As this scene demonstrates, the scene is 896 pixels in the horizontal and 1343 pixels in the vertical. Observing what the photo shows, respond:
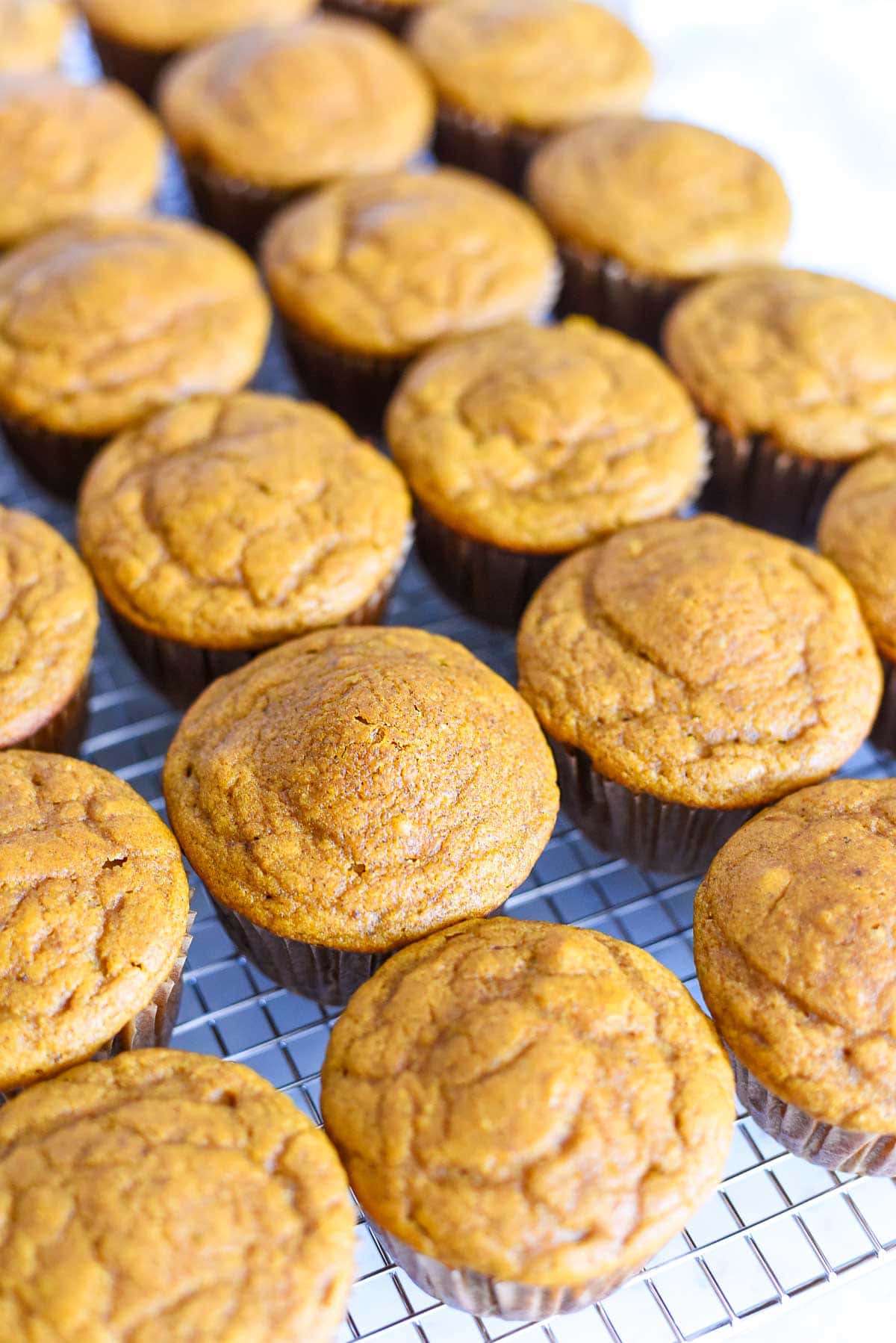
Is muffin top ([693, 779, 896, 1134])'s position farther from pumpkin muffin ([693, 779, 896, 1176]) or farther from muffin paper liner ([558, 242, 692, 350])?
muffin paper liner ([558, 242, 692, 350])

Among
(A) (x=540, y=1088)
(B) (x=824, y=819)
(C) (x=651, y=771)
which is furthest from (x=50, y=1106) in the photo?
(B) (x=824, y=819)

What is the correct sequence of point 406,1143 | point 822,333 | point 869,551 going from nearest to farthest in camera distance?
point 406,1143
point 869,551
point 822,333

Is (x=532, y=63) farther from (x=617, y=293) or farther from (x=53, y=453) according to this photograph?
(x=53, y=453)

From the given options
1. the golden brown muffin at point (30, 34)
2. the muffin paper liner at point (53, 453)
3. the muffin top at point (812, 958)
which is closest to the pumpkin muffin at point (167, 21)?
the golden brown muffin at point (30, 34)

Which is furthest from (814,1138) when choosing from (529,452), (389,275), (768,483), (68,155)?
(68,155)

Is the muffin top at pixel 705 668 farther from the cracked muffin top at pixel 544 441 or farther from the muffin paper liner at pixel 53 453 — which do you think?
Result: the muffin paper liner at pixel 53 453

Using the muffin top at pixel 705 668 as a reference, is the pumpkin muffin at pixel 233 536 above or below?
below

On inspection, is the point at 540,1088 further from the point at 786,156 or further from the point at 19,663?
the point at 786,156
